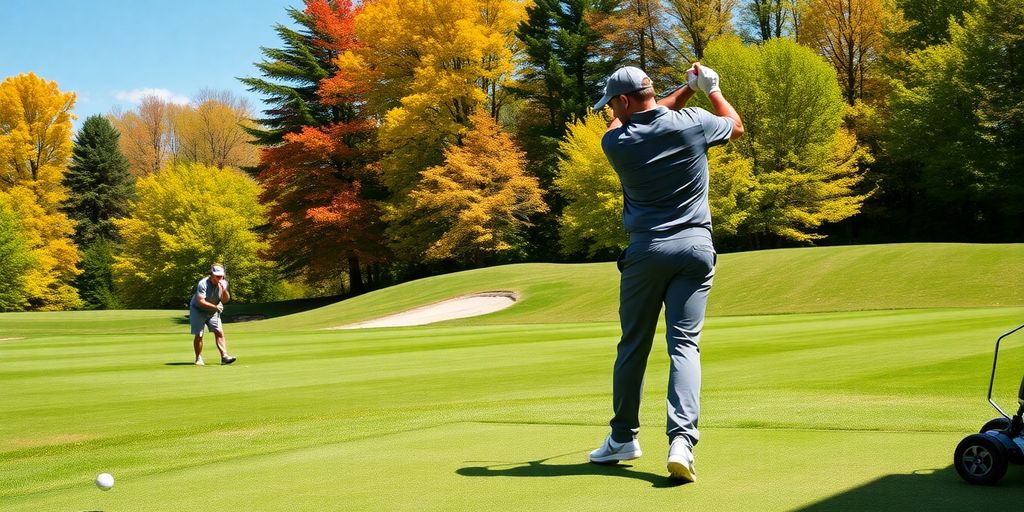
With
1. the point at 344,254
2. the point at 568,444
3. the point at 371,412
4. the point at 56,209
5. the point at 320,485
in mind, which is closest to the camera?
the point at 320,485

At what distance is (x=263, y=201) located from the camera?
59781 mm

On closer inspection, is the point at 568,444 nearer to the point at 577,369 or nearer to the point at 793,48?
the point at 577,369

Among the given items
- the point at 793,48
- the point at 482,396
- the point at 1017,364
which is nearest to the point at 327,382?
the point at 482,396

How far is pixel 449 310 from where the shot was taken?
38781mm

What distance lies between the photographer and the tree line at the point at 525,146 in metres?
48.4

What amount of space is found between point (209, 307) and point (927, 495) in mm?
Answer: 15005

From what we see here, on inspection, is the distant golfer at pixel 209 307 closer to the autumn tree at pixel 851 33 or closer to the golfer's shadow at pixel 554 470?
the golfer's shadow at pixel 554 470

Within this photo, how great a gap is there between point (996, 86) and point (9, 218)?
59356 mm

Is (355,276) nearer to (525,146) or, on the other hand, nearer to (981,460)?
(525,146)

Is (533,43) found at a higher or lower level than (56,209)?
higher

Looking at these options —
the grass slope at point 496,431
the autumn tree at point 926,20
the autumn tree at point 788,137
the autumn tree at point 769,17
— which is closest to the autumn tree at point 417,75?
the autumn tree at point 788,137

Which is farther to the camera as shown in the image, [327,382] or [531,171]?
[531,171]

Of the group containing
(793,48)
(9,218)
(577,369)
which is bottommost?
(577,369)

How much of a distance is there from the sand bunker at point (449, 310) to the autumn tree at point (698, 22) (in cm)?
2764
